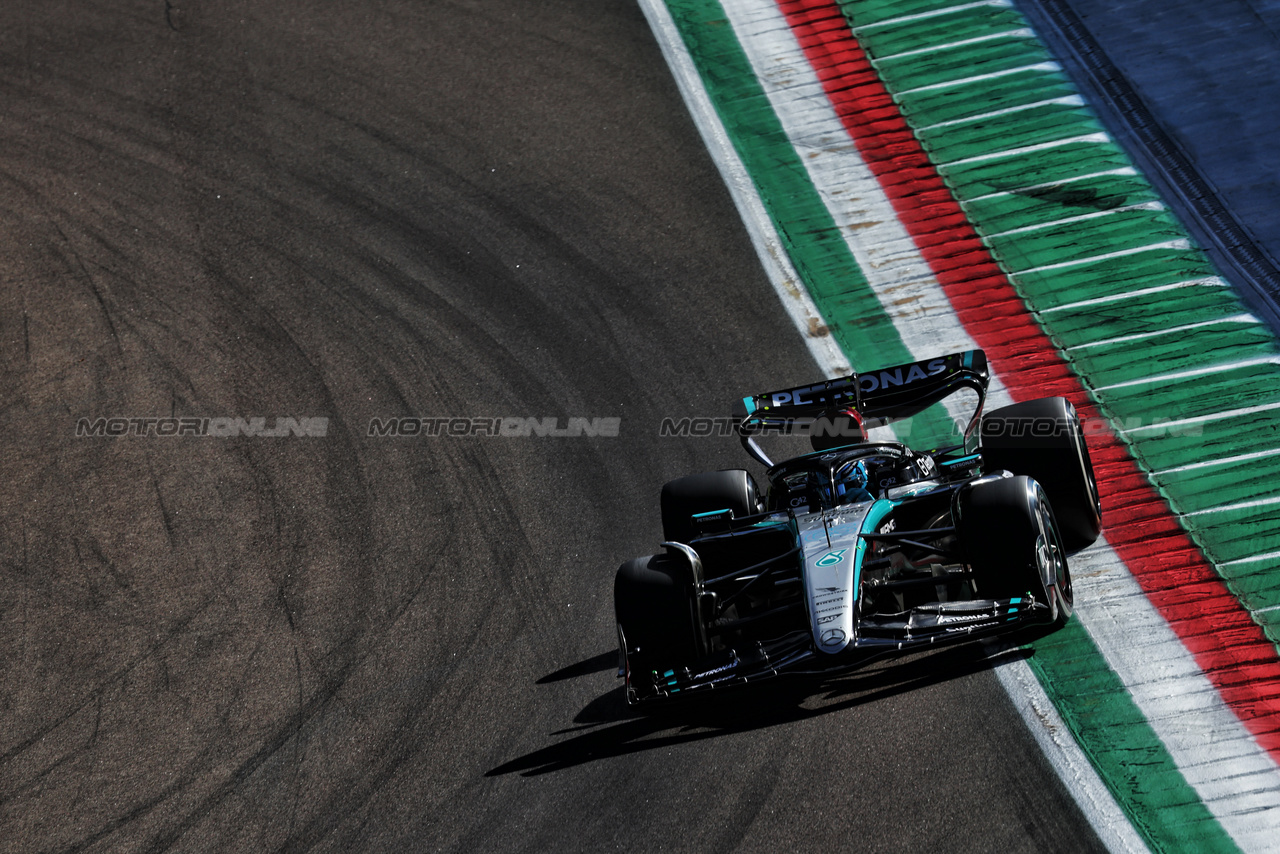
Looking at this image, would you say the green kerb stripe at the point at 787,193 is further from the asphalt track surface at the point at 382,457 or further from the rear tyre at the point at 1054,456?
the rear tyre at the point at 1054,456

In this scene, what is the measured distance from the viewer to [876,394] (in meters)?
7.77

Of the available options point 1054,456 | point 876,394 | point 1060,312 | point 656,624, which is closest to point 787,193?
point 1060,312

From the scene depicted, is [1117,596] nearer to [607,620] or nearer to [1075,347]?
[1075,347]

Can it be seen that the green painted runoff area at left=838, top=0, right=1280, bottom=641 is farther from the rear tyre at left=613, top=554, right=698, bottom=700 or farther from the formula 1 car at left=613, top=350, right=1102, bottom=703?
the rear tyre at left=613, top=554, right=698, bottom=700

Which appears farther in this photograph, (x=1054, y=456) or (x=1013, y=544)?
(x=1054, y=456)

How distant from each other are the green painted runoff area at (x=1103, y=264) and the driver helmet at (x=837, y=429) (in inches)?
93.4

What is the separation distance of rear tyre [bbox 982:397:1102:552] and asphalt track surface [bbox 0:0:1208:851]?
1252 mm

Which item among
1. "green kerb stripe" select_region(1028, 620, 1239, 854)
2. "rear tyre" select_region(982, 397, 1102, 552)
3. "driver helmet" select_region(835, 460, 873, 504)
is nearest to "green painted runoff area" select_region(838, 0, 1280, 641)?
"rear tyre" select_region(982, 397, 1102, 552)

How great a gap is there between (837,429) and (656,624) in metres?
2.05

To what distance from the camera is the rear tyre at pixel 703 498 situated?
766 centimetres

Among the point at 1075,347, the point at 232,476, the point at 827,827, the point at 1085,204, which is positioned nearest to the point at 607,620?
the point at 827,827

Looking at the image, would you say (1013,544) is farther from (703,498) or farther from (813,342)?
(813,342)

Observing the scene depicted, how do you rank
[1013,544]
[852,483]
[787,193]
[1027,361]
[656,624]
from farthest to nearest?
[787,193], [1027,361], [852,483], [656,624], [1013,544]

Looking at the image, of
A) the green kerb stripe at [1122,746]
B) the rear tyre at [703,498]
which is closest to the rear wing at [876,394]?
the rear tyre at [703,498]
